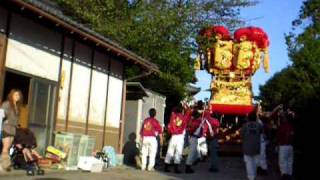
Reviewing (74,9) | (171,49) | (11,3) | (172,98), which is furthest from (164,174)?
(172,98)

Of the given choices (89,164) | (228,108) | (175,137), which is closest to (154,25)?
(175,137)

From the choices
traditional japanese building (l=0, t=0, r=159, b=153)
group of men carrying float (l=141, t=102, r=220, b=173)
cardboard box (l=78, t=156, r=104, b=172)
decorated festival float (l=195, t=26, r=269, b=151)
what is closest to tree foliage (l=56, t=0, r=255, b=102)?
traditional japanese building (l=0, t=0, r=159, b=153)

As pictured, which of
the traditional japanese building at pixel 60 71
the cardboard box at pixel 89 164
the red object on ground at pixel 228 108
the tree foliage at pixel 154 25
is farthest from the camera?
the red object on ground at pixel 228 108

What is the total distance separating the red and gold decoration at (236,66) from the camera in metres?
35.4

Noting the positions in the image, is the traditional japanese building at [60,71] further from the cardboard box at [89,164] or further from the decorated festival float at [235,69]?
the decorated festival float at [235,69]

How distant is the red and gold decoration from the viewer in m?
35.4

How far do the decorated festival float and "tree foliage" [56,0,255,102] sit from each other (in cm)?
873

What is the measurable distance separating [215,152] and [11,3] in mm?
8295

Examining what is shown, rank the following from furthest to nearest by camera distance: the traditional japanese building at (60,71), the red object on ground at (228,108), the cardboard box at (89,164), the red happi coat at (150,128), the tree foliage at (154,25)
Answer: the red object on ground at (228,108) → the tree foliage at (154,25) → the red happi coat at (150,128) → the cardboard box at (89,164) → the traditional japanese building at (60,71)

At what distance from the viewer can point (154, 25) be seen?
2291 cm

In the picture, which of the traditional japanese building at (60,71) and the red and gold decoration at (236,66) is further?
the red and gold decoration at (236,66)

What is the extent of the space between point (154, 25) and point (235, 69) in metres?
14.6

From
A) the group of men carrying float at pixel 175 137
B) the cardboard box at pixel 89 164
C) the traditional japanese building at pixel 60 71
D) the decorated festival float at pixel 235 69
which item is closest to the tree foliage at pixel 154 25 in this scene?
the traditional japanese building at pixel 60 71

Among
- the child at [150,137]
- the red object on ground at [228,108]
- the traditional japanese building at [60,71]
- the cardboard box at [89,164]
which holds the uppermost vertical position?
the red object on ground at [228,108]
